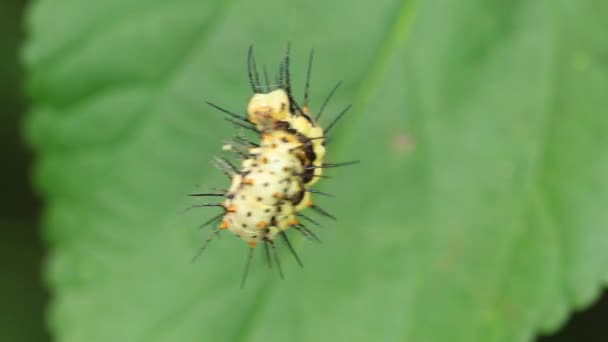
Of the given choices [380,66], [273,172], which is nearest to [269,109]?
[273,172]

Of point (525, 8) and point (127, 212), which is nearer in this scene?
point (525, 8)

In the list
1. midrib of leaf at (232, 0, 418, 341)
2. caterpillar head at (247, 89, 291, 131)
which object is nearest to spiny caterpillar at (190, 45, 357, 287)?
caterpillar head at (247, 89, 291, 131)

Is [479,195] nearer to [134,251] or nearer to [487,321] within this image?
[487,321]

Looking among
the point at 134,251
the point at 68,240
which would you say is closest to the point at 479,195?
the point at 134,251

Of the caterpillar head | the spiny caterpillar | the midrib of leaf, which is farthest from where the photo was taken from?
the midrib of leaf

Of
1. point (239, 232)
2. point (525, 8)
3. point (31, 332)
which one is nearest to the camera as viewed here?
point (239, 232)

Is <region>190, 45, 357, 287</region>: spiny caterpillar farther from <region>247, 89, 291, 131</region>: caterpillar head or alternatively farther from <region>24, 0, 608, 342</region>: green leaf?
<region>24, 0, 608, 342</region>: green leaf

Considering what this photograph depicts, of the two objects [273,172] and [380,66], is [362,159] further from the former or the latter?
[273,172]
